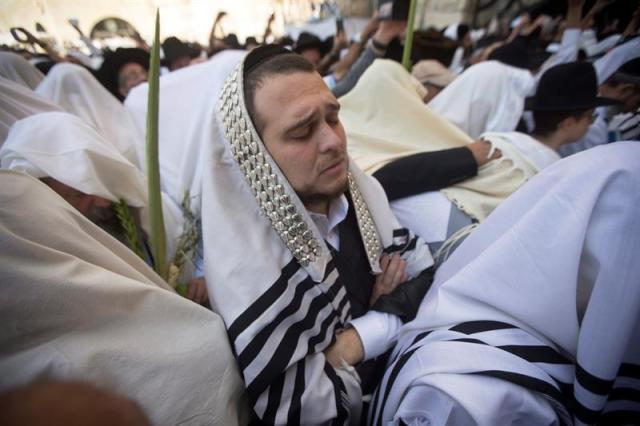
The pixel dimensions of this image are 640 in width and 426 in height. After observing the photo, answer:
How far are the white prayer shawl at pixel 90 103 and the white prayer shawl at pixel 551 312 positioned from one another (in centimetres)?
229

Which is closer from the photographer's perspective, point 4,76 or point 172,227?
point 4,76

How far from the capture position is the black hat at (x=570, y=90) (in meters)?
2.15

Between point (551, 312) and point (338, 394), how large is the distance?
2.47ft

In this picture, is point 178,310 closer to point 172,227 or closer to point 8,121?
point 172,227

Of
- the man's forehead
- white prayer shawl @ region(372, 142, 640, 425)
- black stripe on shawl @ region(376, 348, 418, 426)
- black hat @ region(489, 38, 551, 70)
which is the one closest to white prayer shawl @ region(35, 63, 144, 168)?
the man's forehead

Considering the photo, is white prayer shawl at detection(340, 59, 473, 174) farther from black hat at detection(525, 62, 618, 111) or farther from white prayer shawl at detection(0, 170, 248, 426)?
white prayer shawl at detection(0, 170, 248, 426)

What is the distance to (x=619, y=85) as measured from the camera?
90.3 inches

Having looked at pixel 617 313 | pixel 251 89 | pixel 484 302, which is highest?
pixel 251 89

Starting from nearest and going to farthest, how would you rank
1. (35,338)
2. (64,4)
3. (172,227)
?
(35,338) → (64,4) → (172,227)

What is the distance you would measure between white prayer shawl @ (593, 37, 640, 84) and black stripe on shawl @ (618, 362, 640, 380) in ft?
7.24

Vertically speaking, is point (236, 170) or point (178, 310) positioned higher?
point (236, 170)

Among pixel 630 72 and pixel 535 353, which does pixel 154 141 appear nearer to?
pixel 535 353

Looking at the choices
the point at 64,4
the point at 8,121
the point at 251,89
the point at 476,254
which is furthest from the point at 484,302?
the point at 64,4

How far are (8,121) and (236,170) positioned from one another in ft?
4.09
